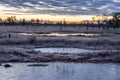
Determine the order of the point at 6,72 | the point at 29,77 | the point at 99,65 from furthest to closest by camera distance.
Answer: the point at 99,65 < the point at 6,72 < the point at 29,77

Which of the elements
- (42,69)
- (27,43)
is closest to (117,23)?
(27,43)

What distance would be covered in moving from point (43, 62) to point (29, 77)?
997 cm

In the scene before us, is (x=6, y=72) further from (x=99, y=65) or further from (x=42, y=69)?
(x=99, y=65)

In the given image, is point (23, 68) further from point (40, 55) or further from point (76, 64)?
point (40, 55)

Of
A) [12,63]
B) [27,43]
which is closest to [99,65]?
[12,63]

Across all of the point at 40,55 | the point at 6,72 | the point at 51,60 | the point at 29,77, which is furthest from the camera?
the point at 40,55

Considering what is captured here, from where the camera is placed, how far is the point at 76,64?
37188 mm

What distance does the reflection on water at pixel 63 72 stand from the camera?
2878cm

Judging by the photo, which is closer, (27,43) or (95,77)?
(95,77)

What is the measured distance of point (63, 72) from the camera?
31.6 metres

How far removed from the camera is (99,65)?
120 feet

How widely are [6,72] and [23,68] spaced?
3136mm

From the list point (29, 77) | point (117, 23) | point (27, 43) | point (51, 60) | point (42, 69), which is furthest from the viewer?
point (117, 23)

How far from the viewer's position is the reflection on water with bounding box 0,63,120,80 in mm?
28781
